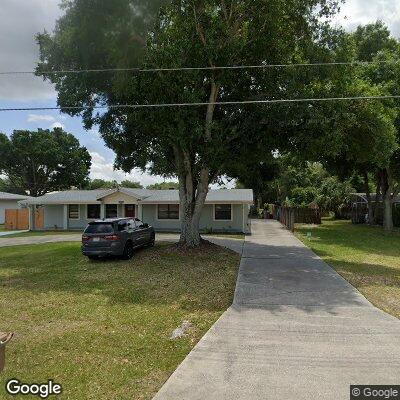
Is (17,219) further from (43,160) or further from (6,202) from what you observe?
(43,160)

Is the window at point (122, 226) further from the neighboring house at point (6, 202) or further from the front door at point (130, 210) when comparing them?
the neighboring house at point (6, 202)

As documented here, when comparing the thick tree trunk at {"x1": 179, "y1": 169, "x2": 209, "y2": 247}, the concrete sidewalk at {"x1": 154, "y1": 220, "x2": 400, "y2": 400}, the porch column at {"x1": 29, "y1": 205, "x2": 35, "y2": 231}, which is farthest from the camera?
the porch column at {"x1": 29, "y1": 205, "x2": 35, "y2": 231}

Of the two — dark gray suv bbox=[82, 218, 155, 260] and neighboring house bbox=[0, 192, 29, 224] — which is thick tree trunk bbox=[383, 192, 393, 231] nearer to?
dark gray suv bbox=[82, 218, 155, 260]

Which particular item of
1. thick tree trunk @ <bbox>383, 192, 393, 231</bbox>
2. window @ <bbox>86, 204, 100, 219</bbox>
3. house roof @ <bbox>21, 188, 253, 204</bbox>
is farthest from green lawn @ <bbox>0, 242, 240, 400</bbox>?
thick tree trunk @ <bbox>383, 192, 393, 231</bbox>

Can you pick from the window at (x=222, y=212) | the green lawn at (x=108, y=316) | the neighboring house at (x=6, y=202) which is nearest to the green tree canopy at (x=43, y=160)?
the neighboring house at (x=6, y=202)

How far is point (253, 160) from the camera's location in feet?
57.1

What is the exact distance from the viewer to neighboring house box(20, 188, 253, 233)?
98.0 feet

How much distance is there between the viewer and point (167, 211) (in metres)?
31.5

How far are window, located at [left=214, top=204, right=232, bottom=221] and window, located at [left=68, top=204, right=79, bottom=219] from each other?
39.7ft

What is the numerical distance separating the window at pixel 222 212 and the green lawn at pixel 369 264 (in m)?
7.58

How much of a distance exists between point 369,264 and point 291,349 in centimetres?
1016

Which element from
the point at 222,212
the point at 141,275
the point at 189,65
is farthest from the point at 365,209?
the point at 141,275

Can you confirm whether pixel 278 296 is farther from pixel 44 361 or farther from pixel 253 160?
pixel 253 160

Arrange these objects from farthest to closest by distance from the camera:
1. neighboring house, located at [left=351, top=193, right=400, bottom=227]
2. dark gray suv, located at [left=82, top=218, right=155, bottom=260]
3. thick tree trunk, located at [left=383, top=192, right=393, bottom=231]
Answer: neighboring house, located at [left=351, top=193, right=400, bottom=227], thick tree trunk, located at [left=383, top=192, right=393, bottom=231], dark gray suv, located at [left=82, top=218, right=155, bottom=260]
